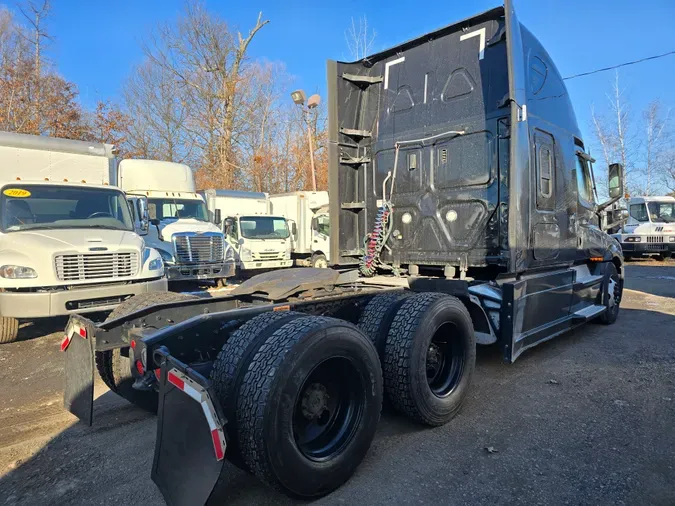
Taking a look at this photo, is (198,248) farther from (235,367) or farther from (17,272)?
(235,367)

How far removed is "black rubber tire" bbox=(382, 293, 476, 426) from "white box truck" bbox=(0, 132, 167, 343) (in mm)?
4837

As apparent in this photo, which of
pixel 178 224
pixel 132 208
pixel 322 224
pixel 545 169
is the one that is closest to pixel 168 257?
pixel 178 224

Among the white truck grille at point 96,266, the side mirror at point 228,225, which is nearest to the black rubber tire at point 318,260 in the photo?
the side mirror at point 228,225

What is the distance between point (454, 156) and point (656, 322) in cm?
523

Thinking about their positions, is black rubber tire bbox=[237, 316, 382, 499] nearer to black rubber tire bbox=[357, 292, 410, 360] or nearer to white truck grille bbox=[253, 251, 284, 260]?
black rubber tire bbox=[357, 292, 410, 360]

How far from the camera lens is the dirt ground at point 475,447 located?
264 centimetres

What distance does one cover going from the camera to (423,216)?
5281 mm

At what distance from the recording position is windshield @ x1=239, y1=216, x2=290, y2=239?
14797 millimetres

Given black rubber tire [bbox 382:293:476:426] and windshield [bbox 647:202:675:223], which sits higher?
windshield [bbox 647:202:675:223]

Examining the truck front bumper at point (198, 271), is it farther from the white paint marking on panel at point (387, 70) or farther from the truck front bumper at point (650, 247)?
the truck front bumper at point (650, 247)

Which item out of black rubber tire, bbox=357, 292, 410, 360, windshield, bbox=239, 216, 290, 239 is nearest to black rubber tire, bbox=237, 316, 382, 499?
black rubber tire, bbox=357, 292, 410, 360

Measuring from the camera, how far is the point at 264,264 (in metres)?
14.8

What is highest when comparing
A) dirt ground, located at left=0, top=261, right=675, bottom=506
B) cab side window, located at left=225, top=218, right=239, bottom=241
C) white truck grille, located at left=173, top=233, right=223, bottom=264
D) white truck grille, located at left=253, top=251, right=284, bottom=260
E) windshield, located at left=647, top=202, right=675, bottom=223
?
windshield, located at left=647, top=202, right=675, bottom=223

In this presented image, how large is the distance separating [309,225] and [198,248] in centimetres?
662
